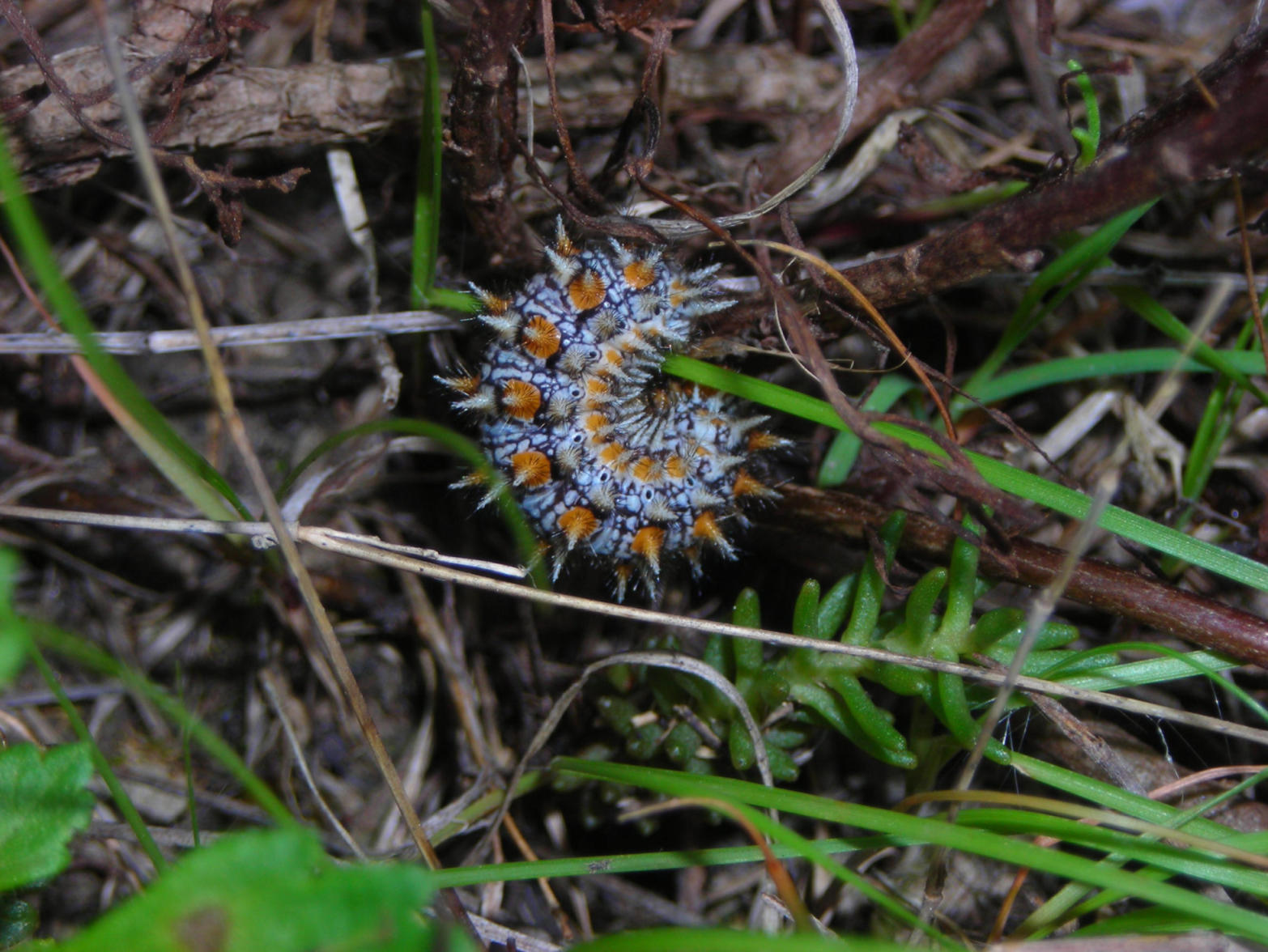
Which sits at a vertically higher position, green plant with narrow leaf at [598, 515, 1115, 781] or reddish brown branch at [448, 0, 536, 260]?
reddish brown branch at [448, 0, 536, 260]

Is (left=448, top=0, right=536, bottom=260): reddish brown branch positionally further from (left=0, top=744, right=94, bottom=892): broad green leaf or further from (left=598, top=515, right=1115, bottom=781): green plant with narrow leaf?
(left=0, top=744, right=94, bottom=892): broad green leaf

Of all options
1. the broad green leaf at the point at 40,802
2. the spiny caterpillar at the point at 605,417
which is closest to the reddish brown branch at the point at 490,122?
the spiny caterpillar at the point at 605,417

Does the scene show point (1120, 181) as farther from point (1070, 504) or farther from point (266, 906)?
point (266, 906)

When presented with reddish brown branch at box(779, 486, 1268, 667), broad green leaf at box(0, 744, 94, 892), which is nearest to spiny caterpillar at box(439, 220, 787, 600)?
reddish brown branch at box(779, 486, 1268, 667)

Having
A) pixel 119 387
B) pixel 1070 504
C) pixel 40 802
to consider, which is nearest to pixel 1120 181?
pixel 1070 504

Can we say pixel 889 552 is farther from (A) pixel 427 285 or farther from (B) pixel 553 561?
(A) pixel 427 285

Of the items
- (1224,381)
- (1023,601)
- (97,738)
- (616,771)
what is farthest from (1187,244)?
(97,738)
